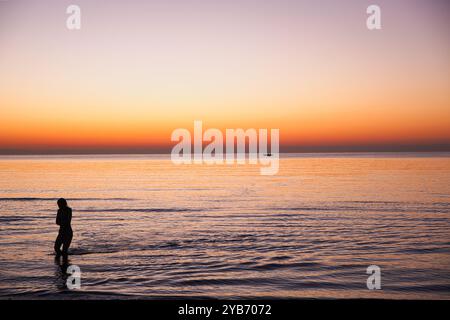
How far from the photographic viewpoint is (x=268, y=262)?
47.9 feet

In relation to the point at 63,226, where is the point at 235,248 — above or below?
below

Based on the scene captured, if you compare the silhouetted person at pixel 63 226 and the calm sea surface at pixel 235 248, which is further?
the silhouetted person at pixel 63 226

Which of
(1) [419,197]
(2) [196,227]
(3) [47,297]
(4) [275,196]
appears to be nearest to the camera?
(3) [47,297]

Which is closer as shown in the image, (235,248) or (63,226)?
(63,226)

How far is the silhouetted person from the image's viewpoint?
582 inches

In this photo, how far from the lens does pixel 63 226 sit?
15.0 meters

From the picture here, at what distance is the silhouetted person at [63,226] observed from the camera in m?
14.8

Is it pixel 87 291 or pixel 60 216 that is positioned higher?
pixel 60 216

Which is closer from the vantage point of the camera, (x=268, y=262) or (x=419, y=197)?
(x=268, y=262)

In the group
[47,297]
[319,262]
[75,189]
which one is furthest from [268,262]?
[75,189]

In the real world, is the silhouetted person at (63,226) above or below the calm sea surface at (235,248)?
above

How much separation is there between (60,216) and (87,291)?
449 cm
